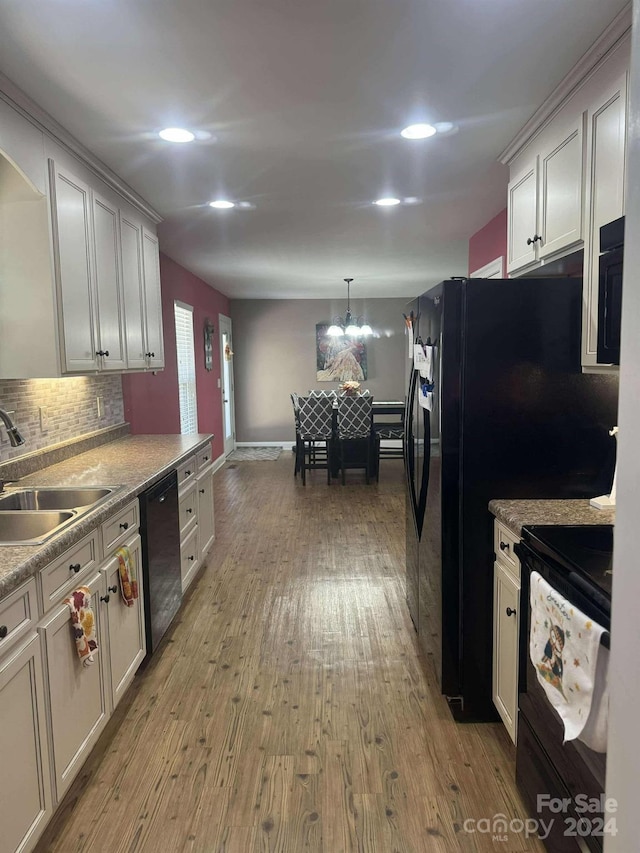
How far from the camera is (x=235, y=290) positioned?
7.90 metres

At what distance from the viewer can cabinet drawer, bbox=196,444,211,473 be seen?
12.0 ft

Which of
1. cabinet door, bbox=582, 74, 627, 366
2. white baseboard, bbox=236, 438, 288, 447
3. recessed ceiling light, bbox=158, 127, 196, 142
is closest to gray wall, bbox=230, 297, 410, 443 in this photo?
white baseboard, bbox=236, 438, 288, 447

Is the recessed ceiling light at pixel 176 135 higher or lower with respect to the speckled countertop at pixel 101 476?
higher

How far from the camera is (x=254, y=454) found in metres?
8.59

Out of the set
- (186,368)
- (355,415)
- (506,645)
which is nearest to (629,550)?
(506,645)

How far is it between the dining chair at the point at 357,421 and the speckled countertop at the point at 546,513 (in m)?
4.14

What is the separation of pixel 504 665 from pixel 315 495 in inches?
157

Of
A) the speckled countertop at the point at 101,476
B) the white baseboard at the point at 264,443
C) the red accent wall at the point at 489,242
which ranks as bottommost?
the white baseboard at the point at 264,443

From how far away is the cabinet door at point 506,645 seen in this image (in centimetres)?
193

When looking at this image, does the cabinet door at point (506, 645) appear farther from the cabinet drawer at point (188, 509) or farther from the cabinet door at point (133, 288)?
the cabinet door at point (133, 288)

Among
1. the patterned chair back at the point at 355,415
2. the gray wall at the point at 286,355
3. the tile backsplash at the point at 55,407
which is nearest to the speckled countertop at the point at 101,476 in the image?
the tile backsplash at the point at 55,407

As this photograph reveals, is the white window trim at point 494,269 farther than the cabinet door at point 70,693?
Yes

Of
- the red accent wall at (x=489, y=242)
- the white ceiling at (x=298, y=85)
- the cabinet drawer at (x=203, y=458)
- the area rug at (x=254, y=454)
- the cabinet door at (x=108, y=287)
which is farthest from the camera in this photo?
the area rug at (x=254, y=454)

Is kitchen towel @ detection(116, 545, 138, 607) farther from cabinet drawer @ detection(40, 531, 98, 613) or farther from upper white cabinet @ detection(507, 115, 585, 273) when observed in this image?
upper white cabinet @ detection(507, 115, 585, 273)
